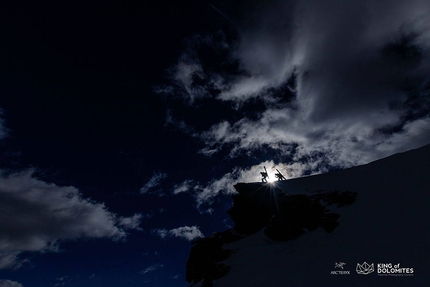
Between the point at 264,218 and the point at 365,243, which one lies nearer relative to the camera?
the point at 365,243

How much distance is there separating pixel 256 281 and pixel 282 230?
10.1m

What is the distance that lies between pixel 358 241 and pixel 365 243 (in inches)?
30.8

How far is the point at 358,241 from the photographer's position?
684 inches

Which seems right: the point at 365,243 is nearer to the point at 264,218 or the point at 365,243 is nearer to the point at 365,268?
the point at 365,268

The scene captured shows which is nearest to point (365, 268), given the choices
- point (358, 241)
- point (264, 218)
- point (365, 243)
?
point (365, 243)

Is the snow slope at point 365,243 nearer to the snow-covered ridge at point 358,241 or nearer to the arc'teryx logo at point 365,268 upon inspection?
the snow-covered ridge at point 358,241

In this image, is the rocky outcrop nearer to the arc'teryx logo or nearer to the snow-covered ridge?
the snow-covered ridge

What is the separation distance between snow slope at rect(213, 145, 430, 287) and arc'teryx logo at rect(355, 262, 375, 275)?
26 centimetres

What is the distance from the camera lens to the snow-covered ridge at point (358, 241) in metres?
13.9

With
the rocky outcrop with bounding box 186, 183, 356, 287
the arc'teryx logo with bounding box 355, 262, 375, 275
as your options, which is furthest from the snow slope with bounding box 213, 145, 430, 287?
the rocky outcrop with bounding box 186, 183, 356, 287

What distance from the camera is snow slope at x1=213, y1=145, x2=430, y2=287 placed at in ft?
45.4

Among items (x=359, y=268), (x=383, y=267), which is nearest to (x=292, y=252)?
(x=359, y=268)

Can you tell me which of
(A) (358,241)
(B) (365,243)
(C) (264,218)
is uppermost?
(C) (264,218)

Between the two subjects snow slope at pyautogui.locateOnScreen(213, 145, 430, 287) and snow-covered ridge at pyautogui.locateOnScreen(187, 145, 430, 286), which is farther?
snow-covered ridge at pyautogui.locateOnScreen(187, 145, 430, 286)
